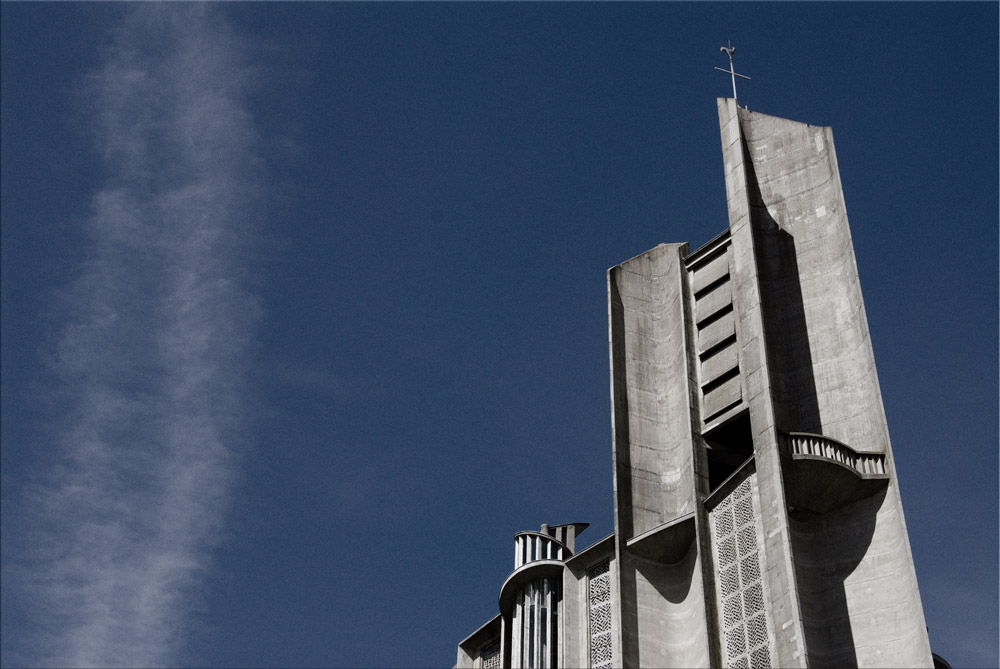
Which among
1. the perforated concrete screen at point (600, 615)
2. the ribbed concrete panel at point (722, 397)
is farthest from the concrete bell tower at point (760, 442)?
the perforated concrete screen at point (600, 615)

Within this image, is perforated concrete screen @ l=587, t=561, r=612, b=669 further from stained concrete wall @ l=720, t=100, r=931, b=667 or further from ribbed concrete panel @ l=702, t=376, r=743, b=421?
stained concrete wall @ l=720, t=100, r=931, b=667

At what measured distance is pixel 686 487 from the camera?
130 ft

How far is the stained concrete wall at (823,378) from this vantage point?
3247 centimetres

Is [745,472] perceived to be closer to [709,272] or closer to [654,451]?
[654,451]

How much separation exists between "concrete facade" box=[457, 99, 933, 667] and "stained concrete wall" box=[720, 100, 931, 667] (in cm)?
5

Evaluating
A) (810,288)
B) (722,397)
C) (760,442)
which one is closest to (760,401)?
(760,442)

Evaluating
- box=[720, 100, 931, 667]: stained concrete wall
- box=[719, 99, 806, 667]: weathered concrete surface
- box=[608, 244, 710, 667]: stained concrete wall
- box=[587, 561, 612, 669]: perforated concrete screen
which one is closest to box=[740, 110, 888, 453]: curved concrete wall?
box=[720, 100, 931, 667]: stained concrete wall

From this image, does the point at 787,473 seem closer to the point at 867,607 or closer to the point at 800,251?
the point at 867,607

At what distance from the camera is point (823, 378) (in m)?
37.8

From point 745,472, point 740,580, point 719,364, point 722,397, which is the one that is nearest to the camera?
point 740,580

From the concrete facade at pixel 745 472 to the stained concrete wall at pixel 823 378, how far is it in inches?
2.1

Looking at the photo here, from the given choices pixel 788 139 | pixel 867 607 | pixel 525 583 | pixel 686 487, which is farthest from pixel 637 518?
pixel 788 139

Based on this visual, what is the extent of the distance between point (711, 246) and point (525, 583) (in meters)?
12.0

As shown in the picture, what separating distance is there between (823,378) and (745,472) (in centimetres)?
391
